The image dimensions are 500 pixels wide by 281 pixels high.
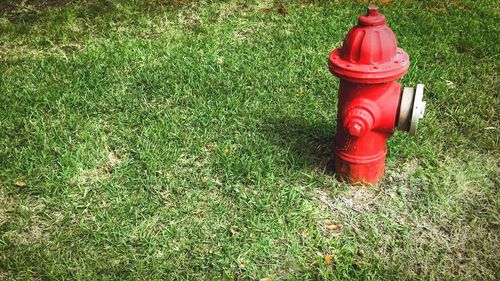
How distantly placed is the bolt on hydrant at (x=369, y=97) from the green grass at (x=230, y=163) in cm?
26

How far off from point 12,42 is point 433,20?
4.78 m

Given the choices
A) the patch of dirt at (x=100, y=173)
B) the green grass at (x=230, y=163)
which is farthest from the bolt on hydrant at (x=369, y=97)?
the patch of dirt at (x=100, y=173)

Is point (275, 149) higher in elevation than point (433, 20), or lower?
lower

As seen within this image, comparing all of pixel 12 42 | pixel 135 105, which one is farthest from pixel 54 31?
pixel 135 105

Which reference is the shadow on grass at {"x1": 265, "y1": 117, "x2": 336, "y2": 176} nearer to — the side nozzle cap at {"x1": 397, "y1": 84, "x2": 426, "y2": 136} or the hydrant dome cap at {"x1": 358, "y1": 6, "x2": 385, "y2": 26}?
the side nozzle cap at {"x1": 397, "y1": 84, "x2": 426, "y2": 136}

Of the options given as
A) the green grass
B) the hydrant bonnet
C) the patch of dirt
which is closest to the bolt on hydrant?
the hydrant bonnet

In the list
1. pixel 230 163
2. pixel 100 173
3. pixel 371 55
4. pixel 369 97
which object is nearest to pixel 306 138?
pixel 230 163

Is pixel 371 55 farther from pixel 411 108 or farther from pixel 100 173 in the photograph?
pixel 100 173

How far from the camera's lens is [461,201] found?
281cm

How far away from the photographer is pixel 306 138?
3381mm

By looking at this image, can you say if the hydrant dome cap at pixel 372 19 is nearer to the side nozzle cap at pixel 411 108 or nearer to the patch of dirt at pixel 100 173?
the side nozzle cap at pixel 411 108

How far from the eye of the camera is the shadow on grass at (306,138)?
3166mm

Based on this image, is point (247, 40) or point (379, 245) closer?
point (379, 245)

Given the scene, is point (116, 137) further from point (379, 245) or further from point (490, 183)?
point (490, 183)
